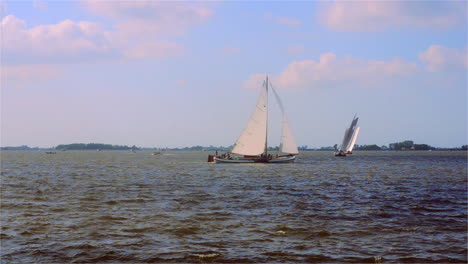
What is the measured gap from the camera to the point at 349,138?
621 ft

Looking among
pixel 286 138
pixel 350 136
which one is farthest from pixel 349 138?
pixel 286 138

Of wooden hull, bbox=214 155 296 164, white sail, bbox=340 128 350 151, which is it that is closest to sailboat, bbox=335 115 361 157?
white sail, bbox=340 128 350 151

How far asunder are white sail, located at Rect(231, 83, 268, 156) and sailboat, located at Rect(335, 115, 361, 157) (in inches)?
3962

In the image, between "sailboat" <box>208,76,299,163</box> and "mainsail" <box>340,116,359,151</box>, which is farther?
"mainsail" <box>340,116,359,151</box>

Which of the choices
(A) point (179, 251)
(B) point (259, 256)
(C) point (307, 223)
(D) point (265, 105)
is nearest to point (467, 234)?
(C) point (307, 223)

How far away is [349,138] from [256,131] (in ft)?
363

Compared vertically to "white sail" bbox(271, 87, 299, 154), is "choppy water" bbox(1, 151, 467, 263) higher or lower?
lower

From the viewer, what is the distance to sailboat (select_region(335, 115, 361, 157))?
184850 millimetres

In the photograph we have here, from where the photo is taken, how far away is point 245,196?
36156 mm

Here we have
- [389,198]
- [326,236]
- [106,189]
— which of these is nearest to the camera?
[326,236]

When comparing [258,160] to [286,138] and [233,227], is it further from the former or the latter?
[233,227]

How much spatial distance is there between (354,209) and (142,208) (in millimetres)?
12816

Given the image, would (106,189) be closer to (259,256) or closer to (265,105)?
(259,256)

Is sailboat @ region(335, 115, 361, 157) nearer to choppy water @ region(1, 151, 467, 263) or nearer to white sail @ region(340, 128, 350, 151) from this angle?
white sail @ region(340, 128, 350, 151)
